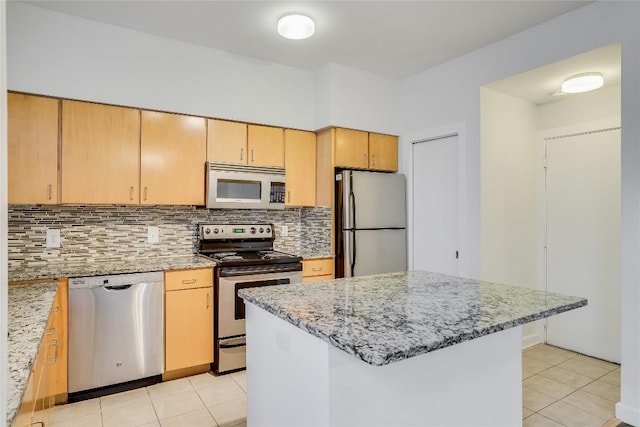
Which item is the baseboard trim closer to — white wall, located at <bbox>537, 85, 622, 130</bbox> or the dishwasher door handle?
white wall, located at <bbox>537, 85, 622, 130</bbox>

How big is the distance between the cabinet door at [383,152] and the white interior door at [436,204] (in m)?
0.21

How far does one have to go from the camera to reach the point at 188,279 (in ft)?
9.78

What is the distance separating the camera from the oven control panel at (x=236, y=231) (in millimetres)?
3537

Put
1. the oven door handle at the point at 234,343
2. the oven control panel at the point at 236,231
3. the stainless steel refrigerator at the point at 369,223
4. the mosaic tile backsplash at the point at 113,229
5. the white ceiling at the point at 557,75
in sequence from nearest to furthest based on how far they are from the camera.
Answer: the white ceiling at the point at 557,75 < the mosaic tile backsplash at the point at 113,229 < the oven door handle at the point at 234,343 < the oven control panel at the point at 236,231 < the stainless steel refrigerator at the point at 369,223

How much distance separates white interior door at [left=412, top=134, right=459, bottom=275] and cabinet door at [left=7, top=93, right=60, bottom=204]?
3094 mm

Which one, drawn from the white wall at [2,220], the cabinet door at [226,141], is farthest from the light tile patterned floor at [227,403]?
the white wall at [2,220]

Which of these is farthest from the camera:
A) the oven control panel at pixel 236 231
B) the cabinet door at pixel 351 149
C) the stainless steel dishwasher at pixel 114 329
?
the cabinet door at pixel 351 149

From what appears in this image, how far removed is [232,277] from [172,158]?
3.53ft

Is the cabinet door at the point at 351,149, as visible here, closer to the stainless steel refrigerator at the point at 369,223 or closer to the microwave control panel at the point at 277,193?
the stainless steel refrigerator at the point at 369,223

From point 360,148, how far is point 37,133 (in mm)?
2623

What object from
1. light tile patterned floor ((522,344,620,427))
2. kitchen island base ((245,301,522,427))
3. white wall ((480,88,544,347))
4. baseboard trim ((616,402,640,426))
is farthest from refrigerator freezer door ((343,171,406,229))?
baseboard trim ((616,402,640,426))

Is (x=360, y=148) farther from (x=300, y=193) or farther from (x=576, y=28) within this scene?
(x=576, y=28)

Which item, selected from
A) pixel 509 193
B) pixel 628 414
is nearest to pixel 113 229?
pixel 509 193

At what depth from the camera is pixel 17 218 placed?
9.32 ft
